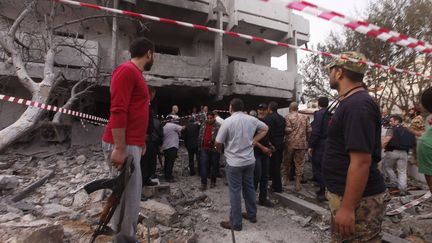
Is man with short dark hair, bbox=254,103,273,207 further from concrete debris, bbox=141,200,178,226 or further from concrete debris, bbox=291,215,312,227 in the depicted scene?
concrete debris, bbox=141,200,178,226

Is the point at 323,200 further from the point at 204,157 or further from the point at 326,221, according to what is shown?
the point at 204,157

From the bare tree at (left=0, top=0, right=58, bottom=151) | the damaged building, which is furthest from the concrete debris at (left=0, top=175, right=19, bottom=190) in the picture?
the damaged building

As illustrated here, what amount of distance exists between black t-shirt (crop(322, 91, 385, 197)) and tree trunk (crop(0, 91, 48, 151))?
22.6ft

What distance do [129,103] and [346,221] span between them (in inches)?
73.7

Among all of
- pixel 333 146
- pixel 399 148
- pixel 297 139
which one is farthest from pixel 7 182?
pixel 399 148

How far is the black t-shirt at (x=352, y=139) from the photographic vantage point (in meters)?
1.52

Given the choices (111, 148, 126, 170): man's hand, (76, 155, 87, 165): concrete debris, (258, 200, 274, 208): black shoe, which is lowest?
(258, 200, 274, 208): black shoe

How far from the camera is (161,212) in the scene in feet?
12.7

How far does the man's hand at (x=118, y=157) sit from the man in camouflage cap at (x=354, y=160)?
5.15 feet

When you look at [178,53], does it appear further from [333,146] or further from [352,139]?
[352,139]

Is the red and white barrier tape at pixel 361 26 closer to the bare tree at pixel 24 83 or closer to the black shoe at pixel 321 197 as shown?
the black shoe at pixel 321 197

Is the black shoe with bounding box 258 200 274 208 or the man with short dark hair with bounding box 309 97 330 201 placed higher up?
the man with short dark hair with bounding box 309 97 330 201

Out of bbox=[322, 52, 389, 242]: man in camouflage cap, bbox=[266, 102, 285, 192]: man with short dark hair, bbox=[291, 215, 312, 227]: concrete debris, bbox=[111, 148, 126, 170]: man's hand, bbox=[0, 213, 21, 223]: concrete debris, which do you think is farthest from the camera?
bbox=[266, 102, 285, 192]: man with short dark hair

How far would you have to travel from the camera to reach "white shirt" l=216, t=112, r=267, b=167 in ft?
13.0
